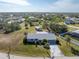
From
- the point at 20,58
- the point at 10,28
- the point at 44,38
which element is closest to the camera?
the point at 20,58

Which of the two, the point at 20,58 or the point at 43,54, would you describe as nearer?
the point at 20,58

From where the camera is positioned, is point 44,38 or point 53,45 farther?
point 44,38

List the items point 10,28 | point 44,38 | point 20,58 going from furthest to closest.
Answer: point 10,28, point 44,38, point 20,58

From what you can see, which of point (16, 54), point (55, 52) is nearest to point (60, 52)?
point (55, 52)

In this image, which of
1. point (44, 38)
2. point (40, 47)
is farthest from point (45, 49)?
point (44, 38)

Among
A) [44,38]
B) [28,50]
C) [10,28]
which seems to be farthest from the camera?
[10,28]

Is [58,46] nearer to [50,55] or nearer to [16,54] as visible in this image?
[50,55]

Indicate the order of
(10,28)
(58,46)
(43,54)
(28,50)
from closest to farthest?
(43,54)
(28,50)
(58,46)
(10,28)

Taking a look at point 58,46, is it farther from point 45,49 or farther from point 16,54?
point 16,54
